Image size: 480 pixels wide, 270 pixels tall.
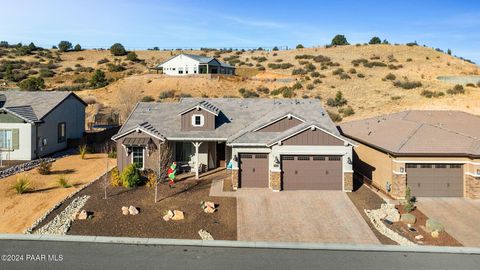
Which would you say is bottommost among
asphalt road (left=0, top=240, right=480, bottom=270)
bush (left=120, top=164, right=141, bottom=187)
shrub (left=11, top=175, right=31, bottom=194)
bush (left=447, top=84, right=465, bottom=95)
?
asphalt road (left=0, top=240, right=480, bottom=270)

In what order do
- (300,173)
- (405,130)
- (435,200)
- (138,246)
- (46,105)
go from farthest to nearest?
1. (46,105)
2. (405,130)
3. (300,173)
4. (435,200)
5. (138,246)

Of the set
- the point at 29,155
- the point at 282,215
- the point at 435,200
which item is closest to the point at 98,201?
the point at 282,215

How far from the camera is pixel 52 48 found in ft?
396

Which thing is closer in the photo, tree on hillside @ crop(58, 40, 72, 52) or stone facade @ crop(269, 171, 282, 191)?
stone facade @ crop(269, 171, 282, 191)

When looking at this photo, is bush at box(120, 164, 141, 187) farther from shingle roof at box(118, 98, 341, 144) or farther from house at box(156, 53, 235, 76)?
house at box(156, 53, 235, 76)

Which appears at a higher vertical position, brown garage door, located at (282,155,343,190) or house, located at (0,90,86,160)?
house, located at (0,90,86,160)

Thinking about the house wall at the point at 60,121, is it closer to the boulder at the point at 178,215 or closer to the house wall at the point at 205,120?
the house wall at the point at 205,120

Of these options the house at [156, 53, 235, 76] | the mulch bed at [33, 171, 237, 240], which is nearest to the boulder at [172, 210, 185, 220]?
the mulch bed at [33, 171, 237, 240]

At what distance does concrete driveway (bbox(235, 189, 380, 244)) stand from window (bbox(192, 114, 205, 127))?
6225 mm

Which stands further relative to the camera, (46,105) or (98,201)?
(46,105)

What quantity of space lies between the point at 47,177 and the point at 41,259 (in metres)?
12.9

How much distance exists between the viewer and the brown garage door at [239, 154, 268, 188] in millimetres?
21531

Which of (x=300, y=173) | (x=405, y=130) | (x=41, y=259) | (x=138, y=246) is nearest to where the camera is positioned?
(x=41, y=259)

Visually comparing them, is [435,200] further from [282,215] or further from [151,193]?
[151,193]
